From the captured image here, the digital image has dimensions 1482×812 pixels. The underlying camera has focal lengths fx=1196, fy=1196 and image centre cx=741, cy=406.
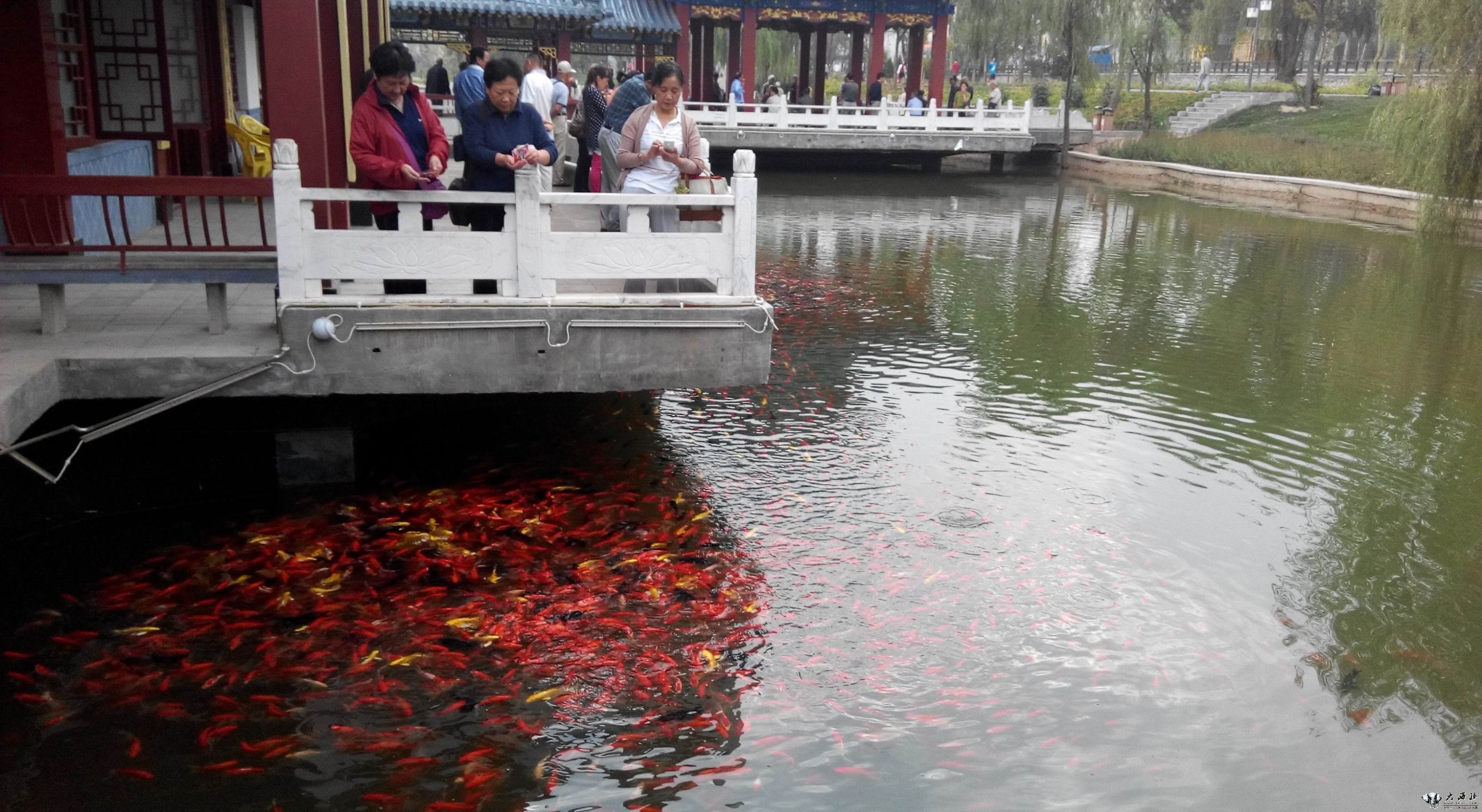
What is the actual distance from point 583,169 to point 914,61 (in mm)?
26709

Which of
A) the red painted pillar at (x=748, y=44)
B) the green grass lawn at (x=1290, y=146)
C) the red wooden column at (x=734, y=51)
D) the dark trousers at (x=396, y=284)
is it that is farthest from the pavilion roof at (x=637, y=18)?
the dark trousers at (x=396, y=284)

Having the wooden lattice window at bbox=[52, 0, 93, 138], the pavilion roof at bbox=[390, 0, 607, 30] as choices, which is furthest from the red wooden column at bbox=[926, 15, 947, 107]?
A: the wooden lattice window at bbox=[52, 0, 93, 138]

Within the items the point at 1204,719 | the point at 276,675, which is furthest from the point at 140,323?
the point at 1204,719

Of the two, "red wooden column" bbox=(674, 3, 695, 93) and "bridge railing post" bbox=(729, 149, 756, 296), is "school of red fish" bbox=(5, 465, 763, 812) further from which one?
"red wooden column" bbox=(674, 3, 695, 93)

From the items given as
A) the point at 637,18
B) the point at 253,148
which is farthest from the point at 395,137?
the point at 637,18

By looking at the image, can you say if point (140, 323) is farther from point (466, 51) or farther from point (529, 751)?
point (466, 51)

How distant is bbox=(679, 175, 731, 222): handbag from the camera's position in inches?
319

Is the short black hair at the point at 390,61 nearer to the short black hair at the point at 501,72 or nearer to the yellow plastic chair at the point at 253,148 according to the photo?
the short black hair at the point at 501,72

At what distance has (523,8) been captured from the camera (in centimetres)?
3106

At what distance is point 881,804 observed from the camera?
15.4ft

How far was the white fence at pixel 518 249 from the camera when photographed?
652 centimetres

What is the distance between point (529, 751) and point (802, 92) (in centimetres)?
3451

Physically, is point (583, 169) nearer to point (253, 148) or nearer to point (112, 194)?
point (253, 148)

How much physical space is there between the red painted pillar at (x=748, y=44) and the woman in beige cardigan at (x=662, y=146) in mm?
27518
